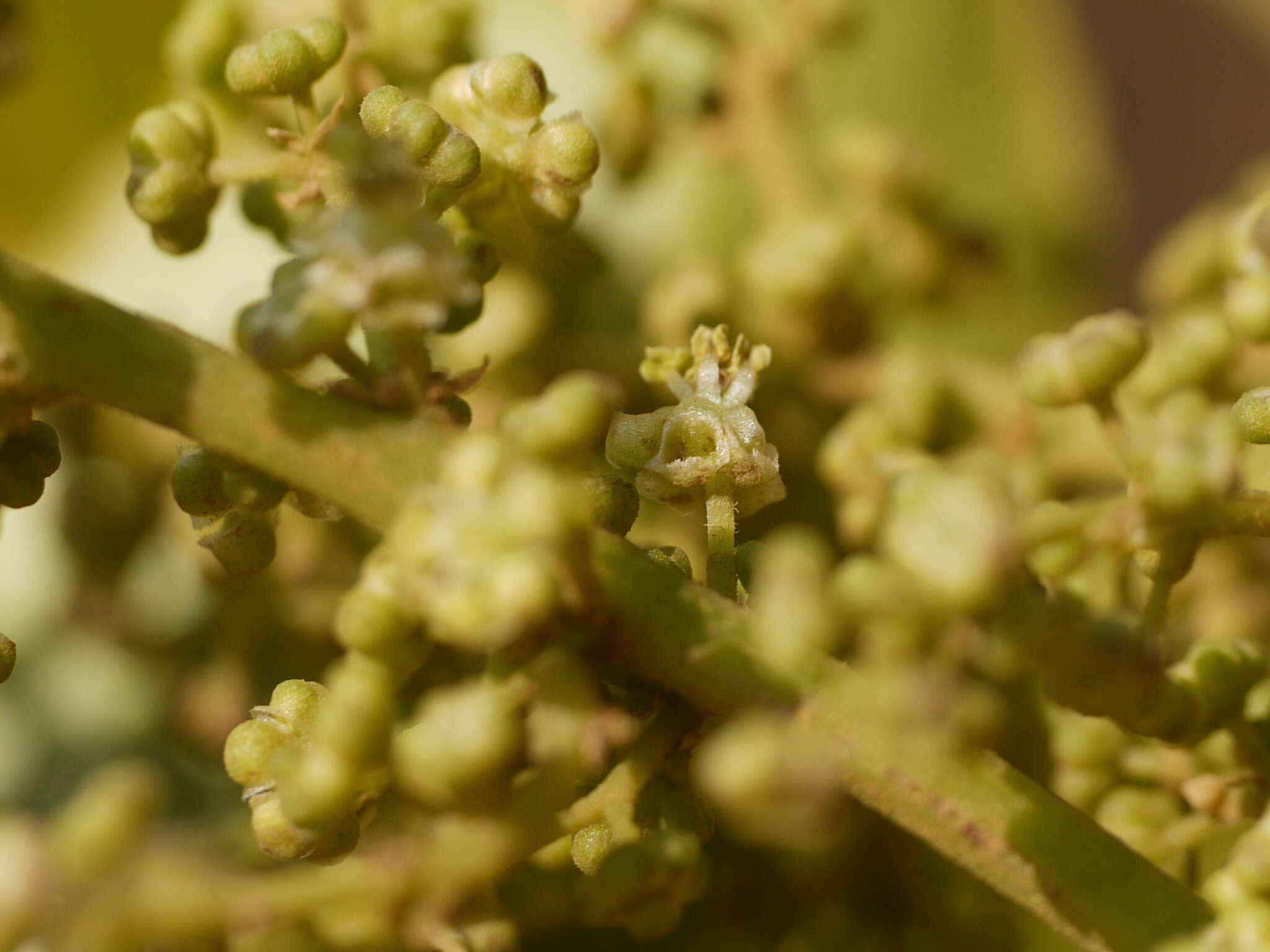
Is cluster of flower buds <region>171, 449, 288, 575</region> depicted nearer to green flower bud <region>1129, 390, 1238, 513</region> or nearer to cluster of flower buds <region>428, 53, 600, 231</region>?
cluster of flower buds <region>428, 53, 600, 231</region>

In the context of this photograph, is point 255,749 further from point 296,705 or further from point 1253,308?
point 1253,308

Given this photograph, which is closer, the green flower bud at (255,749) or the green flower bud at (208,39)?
the green flower bud at (255,749)

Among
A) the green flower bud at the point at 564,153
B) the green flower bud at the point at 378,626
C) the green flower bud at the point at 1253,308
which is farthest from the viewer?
the green flower bud at the point at 1253,308

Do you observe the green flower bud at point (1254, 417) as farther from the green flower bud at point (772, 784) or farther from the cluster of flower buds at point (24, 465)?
the cluster of flower buds at point (24, 465)

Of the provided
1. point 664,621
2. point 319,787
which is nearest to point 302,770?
point 319,787

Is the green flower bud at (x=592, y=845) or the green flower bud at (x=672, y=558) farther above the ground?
the green flower bud at (x=672, y=558)

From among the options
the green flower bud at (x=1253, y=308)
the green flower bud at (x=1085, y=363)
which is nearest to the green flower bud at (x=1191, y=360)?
the green flower bud at (x=1253, y=308)

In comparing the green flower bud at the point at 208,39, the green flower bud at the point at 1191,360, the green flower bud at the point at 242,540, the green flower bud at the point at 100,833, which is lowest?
the green flower bud at the point at 100,833

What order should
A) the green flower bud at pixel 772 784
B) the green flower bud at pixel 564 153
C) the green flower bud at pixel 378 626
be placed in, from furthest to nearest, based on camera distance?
the green flower bud at pixel 564 153, the green flower bud at pixel 378 626, the green flower bud at pixel 772 784
